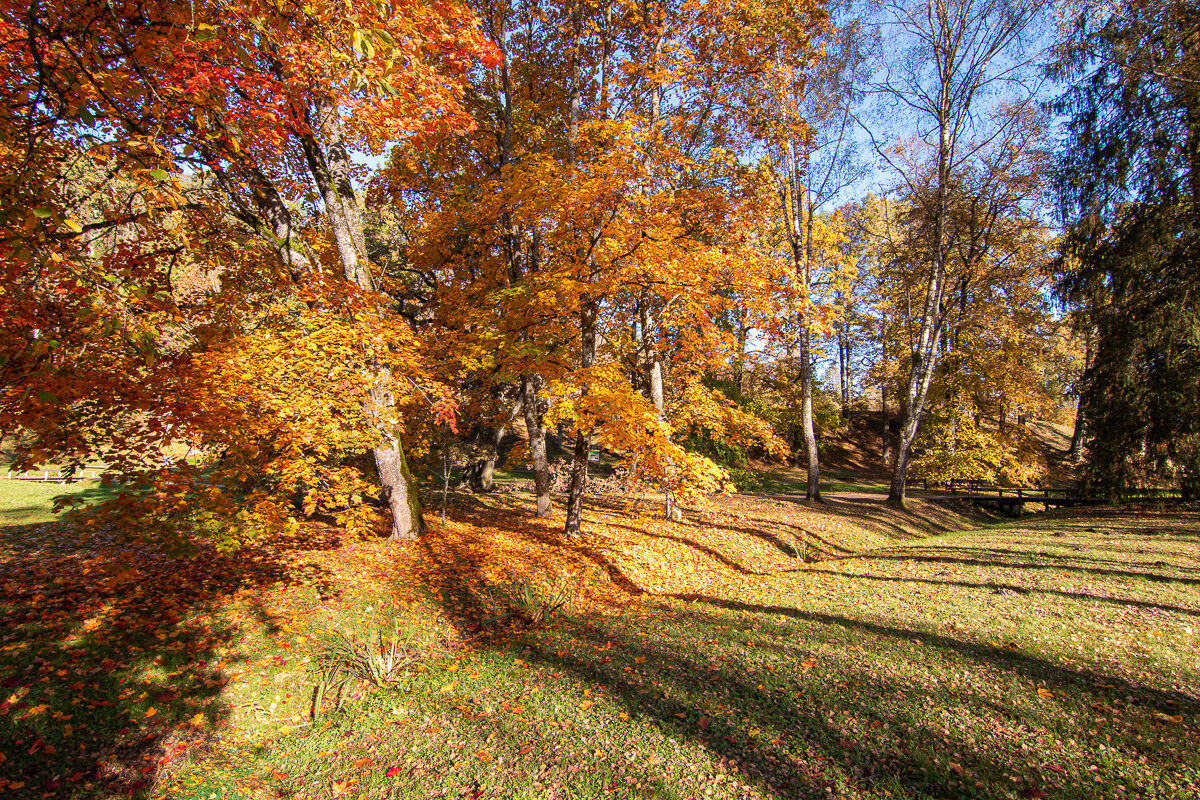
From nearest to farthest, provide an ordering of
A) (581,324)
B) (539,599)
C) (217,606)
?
(217,606) < (539,599) < (581,324)

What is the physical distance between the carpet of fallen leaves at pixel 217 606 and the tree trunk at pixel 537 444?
2.23 ft

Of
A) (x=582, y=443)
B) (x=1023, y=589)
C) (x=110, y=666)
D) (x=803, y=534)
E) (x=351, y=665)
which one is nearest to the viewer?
(x=110, y=666)

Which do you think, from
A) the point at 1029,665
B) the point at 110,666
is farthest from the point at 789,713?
the point at 110,666

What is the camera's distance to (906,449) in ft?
59.2

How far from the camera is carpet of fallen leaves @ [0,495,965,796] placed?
415 cm

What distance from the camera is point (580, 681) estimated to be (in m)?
5.30

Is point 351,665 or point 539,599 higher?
point 539,599

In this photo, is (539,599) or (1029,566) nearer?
(539,599)

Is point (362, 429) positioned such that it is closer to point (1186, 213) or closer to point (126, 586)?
point (126, 586)

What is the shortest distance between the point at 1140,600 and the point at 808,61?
1479 centimetres

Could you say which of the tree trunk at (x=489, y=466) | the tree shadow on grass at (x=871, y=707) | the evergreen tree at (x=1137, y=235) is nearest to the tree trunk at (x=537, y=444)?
the tree trunk at (x=489, y=466)

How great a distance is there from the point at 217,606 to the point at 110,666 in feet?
4.43

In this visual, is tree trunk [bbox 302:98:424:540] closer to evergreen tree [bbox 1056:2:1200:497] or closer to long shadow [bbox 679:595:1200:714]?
long shadow [bbox 679:595:1200:714]

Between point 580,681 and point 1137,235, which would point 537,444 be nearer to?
point 580,681
